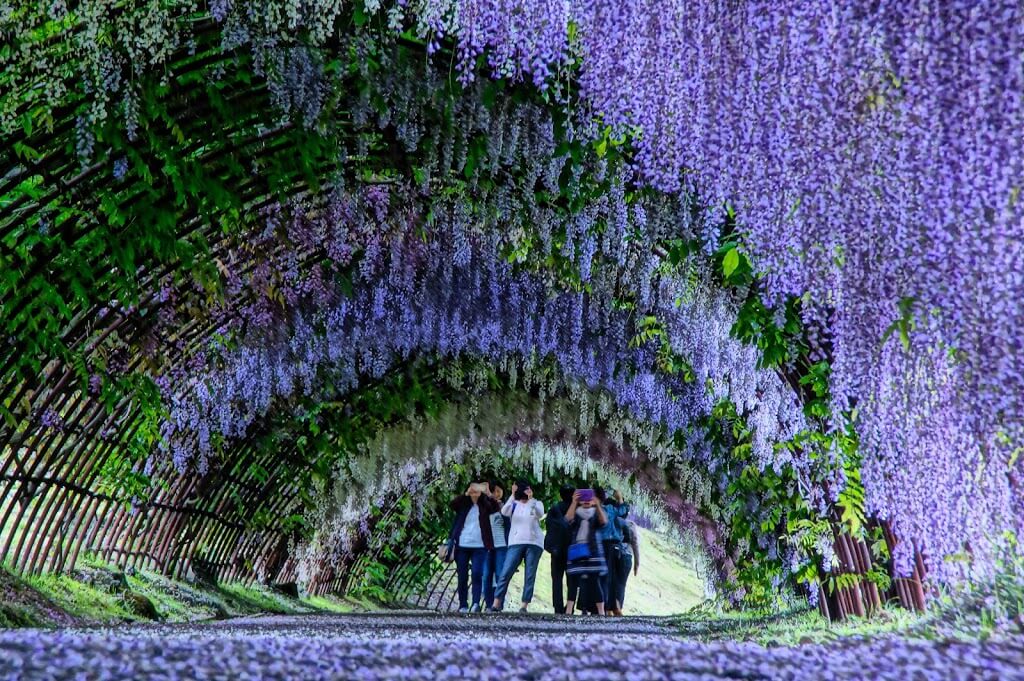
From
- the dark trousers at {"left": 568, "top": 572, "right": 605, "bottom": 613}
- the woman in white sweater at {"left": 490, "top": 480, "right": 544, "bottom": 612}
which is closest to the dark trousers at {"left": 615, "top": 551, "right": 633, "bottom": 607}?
the dark trousers at {"left": 568, "top": 572, "right": 605, "bottom": 613}

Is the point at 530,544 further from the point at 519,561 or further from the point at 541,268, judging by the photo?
the point at 541,268

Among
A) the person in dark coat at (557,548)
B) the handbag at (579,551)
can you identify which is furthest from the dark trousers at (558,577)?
the handbag at (579,551)

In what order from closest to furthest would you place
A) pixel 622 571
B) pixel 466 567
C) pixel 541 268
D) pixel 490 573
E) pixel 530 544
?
pixel 541 268 → pixel 530 544 → pixel 466 567 → pixel 490 573 → pixel 622 571

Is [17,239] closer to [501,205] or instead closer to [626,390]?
[501,205]

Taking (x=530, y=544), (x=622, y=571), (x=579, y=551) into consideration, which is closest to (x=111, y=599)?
(x=530, y=544)

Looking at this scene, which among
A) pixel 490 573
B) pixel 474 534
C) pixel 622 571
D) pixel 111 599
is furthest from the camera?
pixel 622 571

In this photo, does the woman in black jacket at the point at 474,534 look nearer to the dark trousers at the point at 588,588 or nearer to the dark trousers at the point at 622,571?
the dark trousers at the point at 588,588

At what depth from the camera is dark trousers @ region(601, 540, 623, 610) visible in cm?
1236

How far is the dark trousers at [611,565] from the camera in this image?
12.4 metres

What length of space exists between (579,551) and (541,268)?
11.2 ft

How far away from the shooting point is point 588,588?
1216 cm

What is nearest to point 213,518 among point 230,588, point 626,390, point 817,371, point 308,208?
point 230,588

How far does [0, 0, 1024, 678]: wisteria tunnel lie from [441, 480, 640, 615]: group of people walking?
3.34ft

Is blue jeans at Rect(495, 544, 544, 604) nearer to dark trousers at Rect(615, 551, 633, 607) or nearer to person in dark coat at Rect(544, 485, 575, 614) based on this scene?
person in dark coat at Rect(544, 485, 575, 614)
